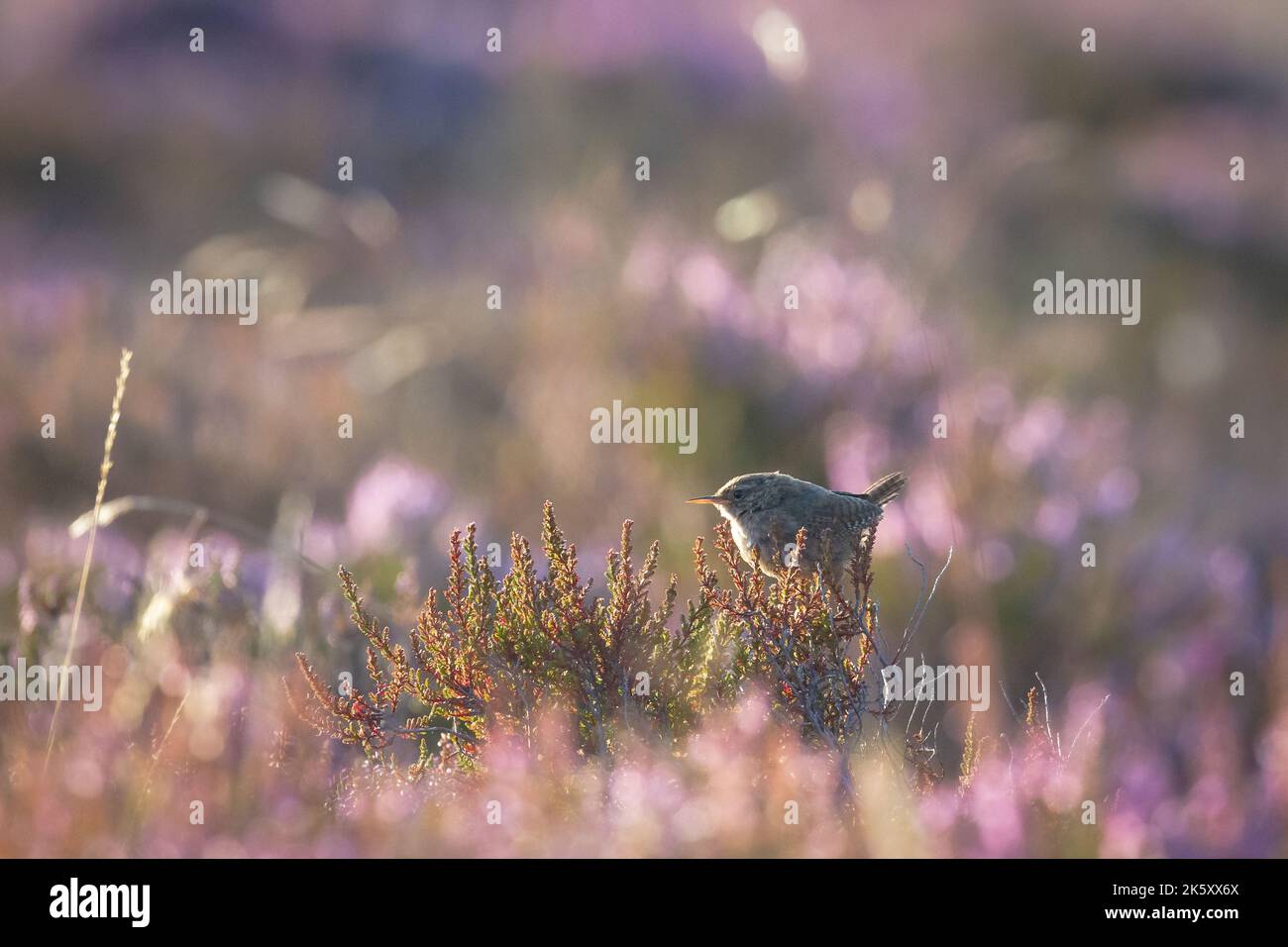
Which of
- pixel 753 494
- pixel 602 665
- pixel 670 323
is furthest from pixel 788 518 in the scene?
pixel 670 323

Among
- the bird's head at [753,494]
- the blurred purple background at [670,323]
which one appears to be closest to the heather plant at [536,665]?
the blurred purple background at [670,323]

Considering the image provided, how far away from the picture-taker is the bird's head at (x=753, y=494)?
4.68 m

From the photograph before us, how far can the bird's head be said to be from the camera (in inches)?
184

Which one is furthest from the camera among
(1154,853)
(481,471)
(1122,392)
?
(1122,392)

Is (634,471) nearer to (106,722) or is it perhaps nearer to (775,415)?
(775,415)

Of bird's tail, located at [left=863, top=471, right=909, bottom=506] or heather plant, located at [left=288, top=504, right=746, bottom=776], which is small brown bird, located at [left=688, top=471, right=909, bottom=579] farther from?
heather plant, located at [left=288, top=504, right=746, bottom=776]

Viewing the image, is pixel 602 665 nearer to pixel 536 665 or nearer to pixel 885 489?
pixel 536 665

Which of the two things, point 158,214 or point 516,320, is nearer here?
point 516,320

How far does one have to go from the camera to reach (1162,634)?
22.4ft

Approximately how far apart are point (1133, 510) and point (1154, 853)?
5.61m

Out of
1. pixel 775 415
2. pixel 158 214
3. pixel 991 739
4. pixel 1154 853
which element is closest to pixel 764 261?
pixel 775 415

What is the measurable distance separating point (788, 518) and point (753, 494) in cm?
20

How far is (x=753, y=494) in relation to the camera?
4730 millimetres
